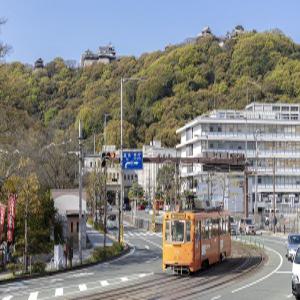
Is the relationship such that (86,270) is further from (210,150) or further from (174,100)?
(174,100)

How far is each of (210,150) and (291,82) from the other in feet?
208

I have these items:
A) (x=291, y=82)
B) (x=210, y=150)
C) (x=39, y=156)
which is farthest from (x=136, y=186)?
(x=39, y=156)

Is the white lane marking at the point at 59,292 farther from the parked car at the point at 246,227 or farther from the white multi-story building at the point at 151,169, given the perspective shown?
the white multi-story building at the point at 151,169

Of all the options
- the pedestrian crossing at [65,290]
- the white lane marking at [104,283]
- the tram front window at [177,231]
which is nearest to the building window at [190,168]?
the tram front window at [177,231]

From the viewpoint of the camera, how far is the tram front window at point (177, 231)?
26000 millimetres

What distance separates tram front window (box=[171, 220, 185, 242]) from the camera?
1024 inches

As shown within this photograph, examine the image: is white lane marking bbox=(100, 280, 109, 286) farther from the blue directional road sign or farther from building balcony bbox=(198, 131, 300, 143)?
building balcony bbox=(198, 131, 300, 143)

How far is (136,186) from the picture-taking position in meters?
129

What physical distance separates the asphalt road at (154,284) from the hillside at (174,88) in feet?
363

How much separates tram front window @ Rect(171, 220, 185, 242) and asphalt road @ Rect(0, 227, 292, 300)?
1.60 m

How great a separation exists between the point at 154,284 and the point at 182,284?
106 cm

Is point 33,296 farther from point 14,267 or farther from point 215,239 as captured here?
point 215,239

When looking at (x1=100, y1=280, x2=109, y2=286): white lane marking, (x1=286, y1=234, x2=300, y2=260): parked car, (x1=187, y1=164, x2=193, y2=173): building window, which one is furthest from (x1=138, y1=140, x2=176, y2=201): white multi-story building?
(x1=100, y1=280, x2=109, y2=286): white lane marking

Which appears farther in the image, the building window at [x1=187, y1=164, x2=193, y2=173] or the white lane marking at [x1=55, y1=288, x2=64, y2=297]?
the building window at [x1=187, y1=164, x2=193, y2=173]
